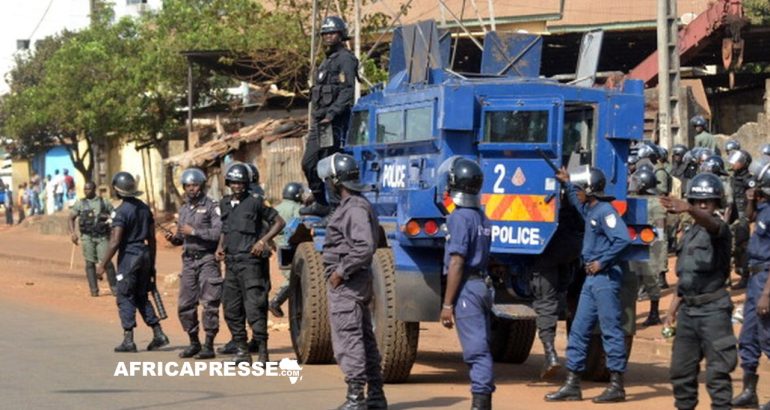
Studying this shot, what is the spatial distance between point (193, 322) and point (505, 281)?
3239mm

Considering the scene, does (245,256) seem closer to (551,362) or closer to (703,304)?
(551,362)

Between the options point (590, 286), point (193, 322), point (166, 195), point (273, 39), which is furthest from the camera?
point (166, 195)

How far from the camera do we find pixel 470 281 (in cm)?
929

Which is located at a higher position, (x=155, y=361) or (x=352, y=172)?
(x=352, y=172)

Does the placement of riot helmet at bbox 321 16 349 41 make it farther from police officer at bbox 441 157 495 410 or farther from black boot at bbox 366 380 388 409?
black boot at bbox 366 380 388 409

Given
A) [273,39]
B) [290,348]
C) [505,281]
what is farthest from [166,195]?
[505,281]

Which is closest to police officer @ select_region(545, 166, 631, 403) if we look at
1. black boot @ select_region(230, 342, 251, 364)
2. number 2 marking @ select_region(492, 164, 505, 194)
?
number 2 marking @ select_region(492, 164, 505, 194)

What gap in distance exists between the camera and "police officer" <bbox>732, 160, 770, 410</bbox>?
33.1 feet

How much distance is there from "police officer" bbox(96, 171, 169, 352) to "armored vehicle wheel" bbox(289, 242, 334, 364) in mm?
1737

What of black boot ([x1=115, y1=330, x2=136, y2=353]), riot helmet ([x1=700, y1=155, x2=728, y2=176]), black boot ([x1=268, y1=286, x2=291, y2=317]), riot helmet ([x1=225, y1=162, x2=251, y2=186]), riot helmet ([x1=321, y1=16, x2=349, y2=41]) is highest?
riot helmet ([x1=321, y1=16, x2=349, y2=41])

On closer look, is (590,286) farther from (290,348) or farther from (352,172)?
(290,348)

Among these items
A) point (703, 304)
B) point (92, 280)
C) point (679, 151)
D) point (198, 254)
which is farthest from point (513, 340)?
point (92, 280)

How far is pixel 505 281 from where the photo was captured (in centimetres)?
1175

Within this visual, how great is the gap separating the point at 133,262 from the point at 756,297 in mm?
6256
